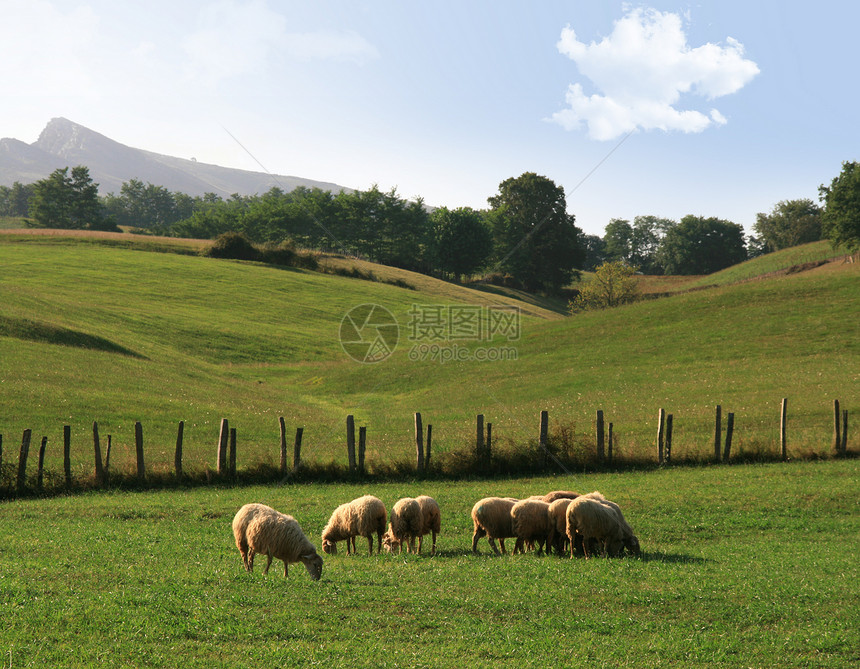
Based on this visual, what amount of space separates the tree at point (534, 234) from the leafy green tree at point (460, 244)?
4.76 metres

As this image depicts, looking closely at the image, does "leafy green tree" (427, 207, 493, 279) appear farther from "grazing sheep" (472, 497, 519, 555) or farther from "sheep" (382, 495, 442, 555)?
"sheep" (382, 495, 442, 555)

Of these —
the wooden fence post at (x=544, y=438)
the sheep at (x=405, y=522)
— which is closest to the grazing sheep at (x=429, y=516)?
the sheep at (x=405, y=522)

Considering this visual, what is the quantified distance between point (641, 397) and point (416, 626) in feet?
111

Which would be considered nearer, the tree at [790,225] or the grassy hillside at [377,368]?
the grassy hillside at [377,368]

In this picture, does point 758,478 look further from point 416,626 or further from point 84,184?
point 84,184

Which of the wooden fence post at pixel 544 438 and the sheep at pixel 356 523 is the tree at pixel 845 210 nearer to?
the wooden fence post at pixel 544 438

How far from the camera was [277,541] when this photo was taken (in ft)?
43.9

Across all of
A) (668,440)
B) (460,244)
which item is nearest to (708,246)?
(460,244)

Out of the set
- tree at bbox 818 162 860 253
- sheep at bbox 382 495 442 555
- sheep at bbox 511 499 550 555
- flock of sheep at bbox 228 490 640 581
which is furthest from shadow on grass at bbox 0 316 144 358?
tree at bbox 818 162 860 253

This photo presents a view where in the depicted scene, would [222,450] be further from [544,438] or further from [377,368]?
[377,368]

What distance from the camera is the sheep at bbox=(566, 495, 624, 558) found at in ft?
50.9

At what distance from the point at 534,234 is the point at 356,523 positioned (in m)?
121

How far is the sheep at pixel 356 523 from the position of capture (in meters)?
16.4

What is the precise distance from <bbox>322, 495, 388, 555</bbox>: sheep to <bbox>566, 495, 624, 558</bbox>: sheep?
15.5 feet
